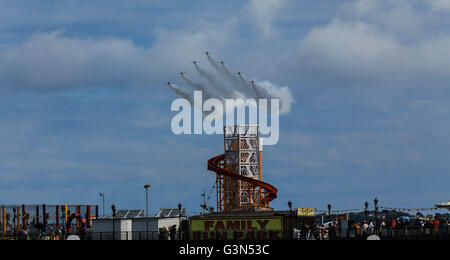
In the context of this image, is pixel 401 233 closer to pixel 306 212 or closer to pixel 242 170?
pixel 306 212

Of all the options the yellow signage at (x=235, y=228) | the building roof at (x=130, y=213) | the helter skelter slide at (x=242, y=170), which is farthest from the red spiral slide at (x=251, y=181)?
the yellow signage at (x=235, y=228)

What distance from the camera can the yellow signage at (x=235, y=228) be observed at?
7378 centimetres

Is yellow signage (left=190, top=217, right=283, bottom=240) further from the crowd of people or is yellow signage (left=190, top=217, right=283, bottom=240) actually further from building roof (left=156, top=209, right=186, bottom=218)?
building roof (left=156, top=209, right=186, bottom=218)

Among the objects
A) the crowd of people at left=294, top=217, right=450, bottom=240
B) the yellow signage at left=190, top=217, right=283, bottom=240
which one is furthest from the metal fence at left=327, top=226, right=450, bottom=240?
the yellow signage at left=190, top=217, right=283, bottom=240

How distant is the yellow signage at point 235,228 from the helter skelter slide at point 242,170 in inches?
2403

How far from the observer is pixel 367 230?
2547 inches

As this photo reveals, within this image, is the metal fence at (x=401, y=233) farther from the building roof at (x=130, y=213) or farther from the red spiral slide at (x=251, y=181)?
the red spiral slide at (x=251, y=181)

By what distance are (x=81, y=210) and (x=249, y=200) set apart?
29.2 m

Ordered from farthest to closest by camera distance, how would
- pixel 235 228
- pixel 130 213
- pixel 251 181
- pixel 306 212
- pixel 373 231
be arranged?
pixel 251 181, pixel 130 213, pixel 306 212, pixel 235 228, pixel 373 231

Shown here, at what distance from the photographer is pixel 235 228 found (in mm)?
76688

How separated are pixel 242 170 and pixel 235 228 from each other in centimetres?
6352

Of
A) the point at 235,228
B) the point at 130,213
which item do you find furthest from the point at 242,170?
the point at 235,228
